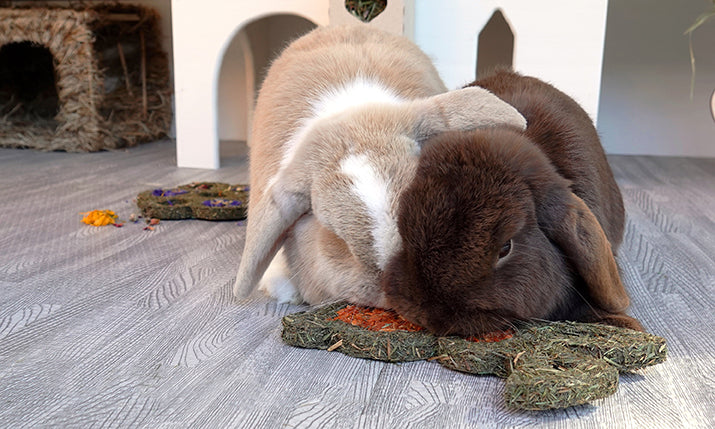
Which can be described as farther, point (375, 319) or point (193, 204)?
point (193, 204)

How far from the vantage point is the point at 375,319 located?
152cm

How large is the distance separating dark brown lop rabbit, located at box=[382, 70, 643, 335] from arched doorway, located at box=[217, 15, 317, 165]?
12.9 feet

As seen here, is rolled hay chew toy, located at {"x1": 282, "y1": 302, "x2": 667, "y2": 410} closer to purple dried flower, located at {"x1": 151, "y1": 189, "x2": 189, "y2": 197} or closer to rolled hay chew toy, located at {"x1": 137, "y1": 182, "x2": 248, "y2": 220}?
rolled hay chew toy, located at {"x1": 137, "y1": 182, "x2": 248, "y2": 220}

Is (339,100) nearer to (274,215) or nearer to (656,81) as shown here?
(274,215)

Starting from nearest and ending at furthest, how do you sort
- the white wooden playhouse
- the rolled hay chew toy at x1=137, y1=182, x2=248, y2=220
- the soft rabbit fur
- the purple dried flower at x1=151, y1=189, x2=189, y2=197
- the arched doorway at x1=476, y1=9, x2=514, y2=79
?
the soft rabbit fur → the rolled hay chew toy at x1=137, y1=182, x2=248, y2=220 → the purple dried flower at x1=151, y1=189, x2=189, y2=197 → the white wooden playhouse → the arched doorway at x1=476, y1=9, x2=514, y2=79

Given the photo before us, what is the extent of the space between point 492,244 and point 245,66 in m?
4.42

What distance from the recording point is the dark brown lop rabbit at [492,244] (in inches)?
49.4

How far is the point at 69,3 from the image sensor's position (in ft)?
17.8

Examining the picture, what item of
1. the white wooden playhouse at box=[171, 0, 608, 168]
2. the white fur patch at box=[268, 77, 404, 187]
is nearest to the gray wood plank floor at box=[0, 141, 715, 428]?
the white fur patch at box=[268, 77, 404, 187]

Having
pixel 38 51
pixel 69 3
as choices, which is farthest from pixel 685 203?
pixel 38 51

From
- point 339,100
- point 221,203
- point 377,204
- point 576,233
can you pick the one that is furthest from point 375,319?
point 221,203

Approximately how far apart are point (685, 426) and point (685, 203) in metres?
2.37

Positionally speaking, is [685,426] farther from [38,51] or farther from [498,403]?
[38,51]

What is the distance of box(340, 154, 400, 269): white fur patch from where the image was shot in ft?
4.47
